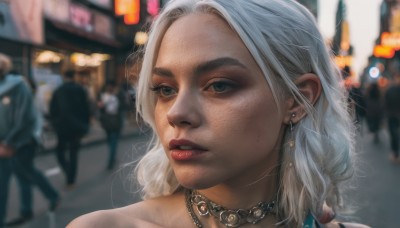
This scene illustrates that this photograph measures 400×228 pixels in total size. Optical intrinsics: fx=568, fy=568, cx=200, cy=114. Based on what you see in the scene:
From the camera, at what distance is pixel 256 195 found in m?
1.41

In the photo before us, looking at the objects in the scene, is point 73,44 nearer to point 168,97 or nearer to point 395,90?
point 395,90

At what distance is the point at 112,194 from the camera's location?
6.91m

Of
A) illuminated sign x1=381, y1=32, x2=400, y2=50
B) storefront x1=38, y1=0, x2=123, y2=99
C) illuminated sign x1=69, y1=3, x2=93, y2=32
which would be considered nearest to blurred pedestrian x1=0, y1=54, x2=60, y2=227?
storefront x1=38, y1=0, x2=123, y2=99

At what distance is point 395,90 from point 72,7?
12566 millimetres

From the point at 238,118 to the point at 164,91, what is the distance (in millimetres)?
206

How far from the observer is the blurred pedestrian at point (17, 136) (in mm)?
5531

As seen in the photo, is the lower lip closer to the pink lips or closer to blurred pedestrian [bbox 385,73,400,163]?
the pink lips

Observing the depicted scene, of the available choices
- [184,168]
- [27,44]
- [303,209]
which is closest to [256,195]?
[303,209]

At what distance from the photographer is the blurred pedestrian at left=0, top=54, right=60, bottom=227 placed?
18.1ft

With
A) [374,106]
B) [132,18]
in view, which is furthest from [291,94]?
[132,18]

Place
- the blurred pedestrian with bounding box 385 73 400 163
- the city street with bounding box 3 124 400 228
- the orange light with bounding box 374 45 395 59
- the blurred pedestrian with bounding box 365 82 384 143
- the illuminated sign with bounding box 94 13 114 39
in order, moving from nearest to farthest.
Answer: the city street with bounding box 3 124 400 228 < the blurred pedestrian with bounding box 385 73 400 163 < the blurred pedestrian with bounding box 365 82 384 143 < the illuminated sign with bounding box 94 13 114 39 < the orange light with bounding box 374 45 395 59

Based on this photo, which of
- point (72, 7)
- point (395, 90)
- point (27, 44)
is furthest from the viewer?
point (72, 7)

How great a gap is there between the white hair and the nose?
165mm

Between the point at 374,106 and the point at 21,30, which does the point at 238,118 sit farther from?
the point at 21,30
